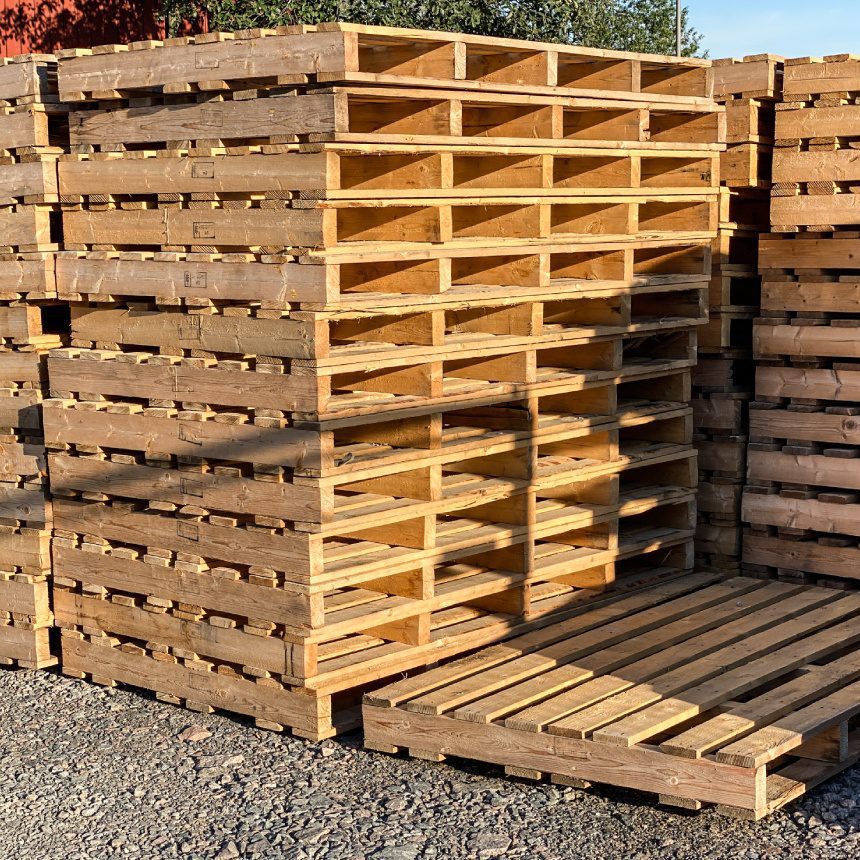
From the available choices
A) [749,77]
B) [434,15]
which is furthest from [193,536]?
[434,15]

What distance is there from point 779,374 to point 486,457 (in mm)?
1898

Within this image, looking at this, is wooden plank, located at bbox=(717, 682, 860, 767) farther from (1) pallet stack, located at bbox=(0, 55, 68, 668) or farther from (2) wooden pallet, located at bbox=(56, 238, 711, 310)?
(1) pallet stack, located at bbox=(0, 55, 68, 668)

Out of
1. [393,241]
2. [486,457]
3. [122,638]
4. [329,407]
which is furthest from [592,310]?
[122,638]

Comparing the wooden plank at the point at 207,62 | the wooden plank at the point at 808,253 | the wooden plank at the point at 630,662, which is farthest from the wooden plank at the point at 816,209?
the wooden plank at the point at 207,62

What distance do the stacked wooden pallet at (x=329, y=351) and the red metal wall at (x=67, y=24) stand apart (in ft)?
27.8

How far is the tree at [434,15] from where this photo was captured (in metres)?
16.0

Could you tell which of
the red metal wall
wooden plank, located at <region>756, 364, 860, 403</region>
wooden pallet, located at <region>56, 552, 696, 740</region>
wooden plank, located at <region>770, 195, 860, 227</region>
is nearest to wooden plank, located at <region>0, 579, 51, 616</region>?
wooden pallet, located at <region>56, 552, 696, 740</region>

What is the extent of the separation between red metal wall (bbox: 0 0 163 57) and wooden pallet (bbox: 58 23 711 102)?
27.5ft

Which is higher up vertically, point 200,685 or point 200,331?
point 200,331

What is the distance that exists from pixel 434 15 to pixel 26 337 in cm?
1111

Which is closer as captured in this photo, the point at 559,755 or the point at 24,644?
the point at 559,755

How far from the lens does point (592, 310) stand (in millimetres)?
7016

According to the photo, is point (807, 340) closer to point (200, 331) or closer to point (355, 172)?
point (355, 172)

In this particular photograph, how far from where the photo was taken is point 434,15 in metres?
16.5
